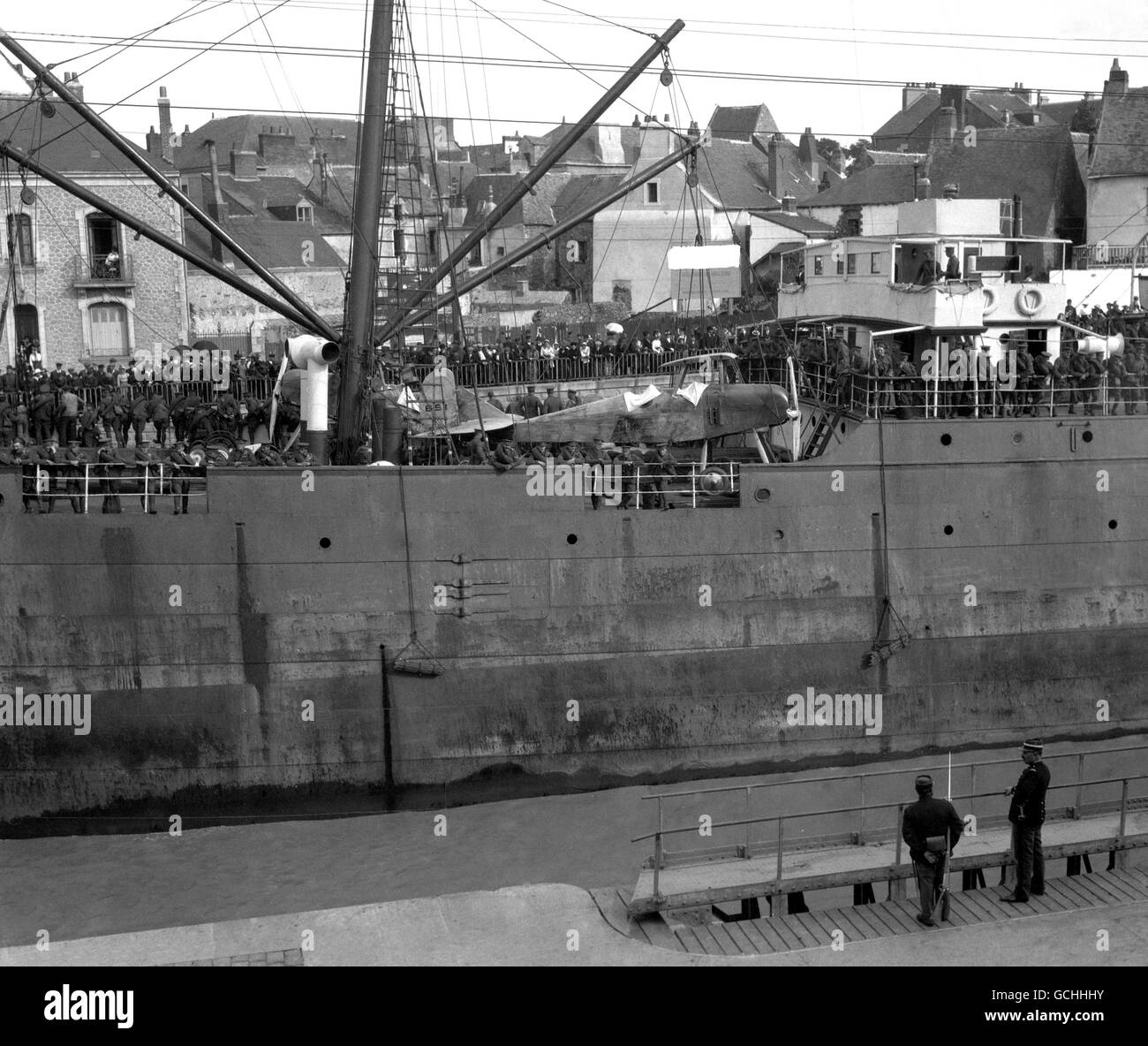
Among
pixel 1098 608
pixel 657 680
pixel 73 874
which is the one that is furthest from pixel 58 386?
pixel 1098 608

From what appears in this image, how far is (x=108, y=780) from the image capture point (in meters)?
17.4

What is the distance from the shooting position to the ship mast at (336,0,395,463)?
1900 cm

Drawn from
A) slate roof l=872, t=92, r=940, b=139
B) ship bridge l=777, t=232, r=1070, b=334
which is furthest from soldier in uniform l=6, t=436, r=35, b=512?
slate roof l=872, t=92, r=940, b=139

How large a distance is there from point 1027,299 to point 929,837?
13585 mm

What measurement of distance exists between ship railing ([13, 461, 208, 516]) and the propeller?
8525mm

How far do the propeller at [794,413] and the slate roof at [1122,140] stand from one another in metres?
17.9

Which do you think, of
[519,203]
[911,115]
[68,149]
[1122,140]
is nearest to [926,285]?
[1122,140]

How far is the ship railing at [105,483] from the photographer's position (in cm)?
1705

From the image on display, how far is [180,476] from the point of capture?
1716 centimetres

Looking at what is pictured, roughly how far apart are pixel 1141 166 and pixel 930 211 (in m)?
10.7

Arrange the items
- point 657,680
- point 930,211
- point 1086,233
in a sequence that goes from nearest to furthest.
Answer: point 657,680 < point 930,211 < point 1086,233

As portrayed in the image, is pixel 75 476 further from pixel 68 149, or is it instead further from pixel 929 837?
pixel 68 149
